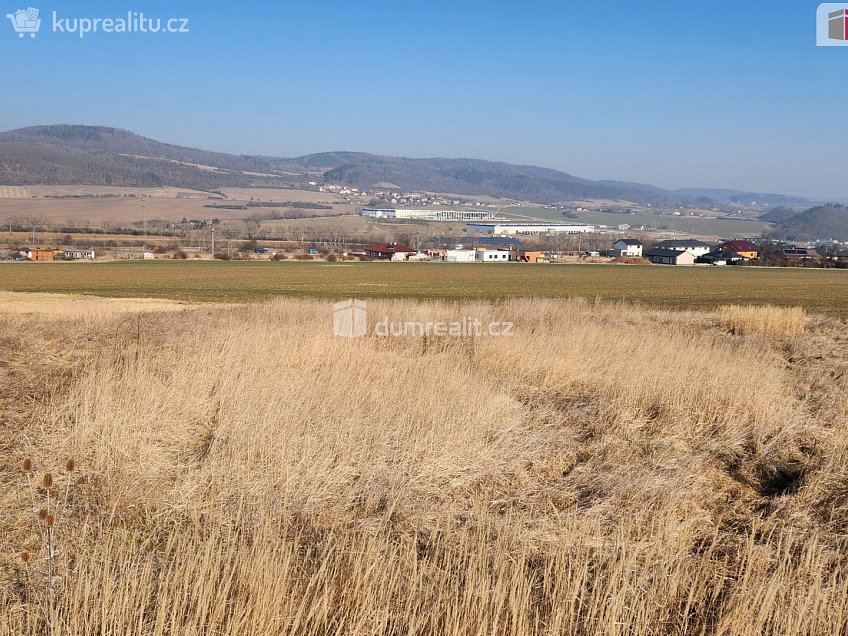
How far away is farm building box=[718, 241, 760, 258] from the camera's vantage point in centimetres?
12469

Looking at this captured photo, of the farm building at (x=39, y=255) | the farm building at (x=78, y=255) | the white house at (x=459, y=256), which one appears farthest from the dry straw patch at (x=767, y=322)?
the white house at (x=459, y=256)

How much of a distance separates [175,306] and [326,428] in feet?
101

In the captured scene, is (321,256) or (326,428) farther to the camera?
(321,256)

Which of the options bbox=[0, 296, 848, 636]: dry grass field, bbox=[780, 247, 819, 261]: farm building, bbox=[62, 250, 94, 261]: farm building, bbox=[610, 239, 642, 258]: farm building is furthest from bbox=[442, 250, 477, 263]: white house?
bbox=[0, 296, 848, 636]: dry grass field

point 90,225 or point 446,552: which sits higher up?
point 90,225

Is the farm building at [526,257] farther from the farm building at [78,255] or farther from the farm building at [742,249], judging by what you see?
the farm building at [78,255]

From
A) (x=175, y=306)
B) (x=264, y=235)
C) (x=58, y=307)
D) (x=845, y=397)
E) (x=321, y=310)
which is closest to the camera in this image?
(x=845, y=397)

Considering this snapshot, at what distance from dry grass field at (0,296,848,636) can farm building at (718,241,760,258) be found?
121945 mm

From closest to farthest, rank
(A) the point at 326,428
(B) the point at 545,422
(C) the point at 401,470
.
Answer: (C) the point at 401,470, (A) the point at 326,428, (B) the point at 545,422

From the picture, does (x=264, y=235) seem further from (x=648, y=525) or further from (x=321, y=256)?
(x=648, y=525)

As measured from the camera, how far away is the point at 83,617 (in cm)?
477

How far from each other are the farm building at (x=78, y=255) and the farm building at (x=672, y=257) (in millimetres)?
94660

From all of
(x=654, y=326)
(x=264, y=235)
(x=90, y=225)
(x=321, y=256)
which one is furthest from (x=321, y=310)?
(x=90, y=225)

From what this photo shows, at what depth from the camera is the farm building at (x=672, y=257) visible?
12450 centimetres
